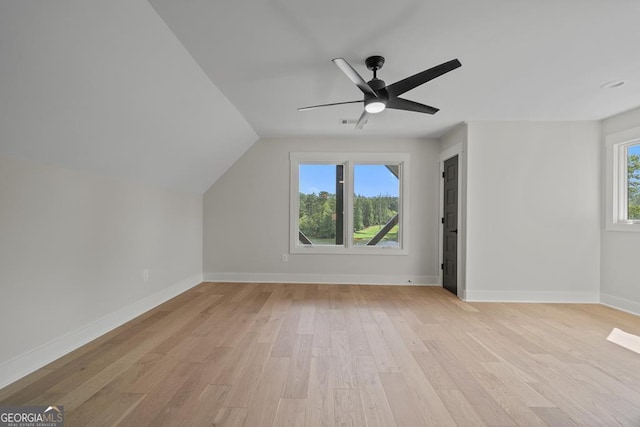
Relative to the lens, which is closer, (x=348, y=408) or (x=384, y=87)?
(x=348, y=408)

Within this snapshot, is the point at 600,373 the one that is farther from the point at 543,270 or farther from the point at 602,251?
the point at 602,251

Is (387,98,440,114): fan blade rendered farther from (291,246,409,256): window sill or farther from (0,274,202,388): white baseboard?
(0,274,202,388): white baseboard

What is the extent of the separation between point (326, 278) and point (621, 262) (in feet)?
12.2

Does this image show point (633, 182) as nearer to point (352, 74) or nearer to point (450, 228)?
point (450, 228)

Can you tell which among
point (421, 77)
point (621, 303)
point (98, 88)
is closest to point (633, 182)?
point (621, 303)

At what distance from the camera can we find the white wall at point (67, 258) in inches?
72.9

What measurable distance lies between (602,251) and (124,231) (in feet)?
18.5

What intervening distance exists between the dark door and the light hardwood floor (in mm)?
904

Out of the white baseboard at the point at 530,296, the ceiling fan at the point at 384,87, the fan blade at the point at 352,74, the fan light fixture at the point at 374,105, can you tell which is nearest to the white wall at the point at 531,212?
the white baseboard at the point at 530,296

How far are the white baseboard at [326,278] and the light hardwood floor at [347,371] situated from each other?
126cm

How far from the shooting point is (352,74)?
2018mm

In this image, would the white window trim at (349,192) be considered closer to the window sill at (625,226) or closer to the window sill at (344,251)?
the window sill at (344,251)

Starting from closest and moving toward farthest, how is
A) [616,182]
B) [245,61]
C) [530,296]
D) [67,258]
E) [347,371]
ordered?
[347,371], [67,258], [245,61], [616,182], [530,296]

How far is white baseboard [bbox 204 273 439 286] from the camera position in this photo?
4586 mm
